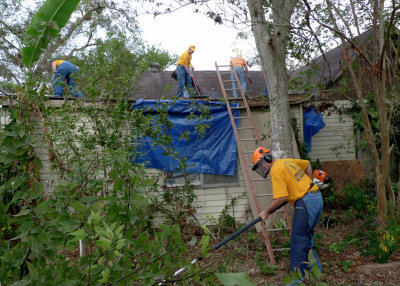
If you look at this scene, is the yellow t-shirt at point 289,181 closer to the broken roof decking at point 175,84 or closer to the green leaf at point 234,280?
the green leaf at point 234,280

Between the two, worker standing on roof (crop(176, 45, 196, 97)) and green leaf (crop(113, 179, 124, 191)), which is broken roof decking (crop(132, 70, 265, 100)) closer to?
worker standing on roof (crop(176, 45, 196, 97))

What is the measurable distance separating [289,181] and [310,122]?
5.16m

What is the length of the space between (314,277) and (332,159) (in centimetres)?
973

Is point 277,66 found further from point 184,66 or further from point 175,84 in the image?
point 175,84

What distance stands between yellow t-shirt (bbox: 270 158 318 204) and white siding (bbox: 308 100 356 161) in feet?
19.5

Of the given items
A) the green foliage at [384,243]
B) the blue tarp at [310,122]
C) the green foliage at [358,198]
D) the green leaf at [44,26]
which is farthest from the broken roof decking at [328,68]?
the green leaf at [44,26]

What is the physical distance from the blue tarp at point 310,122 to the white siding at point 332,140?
0.94 metres

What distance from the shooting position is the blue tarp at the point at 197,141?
7.79m

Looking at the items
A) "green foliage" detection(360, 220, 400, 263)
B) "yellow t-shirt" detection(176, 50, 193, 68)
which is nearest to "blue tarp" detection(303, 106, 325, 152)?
"yellow t-shirt" detection(176, 50, 193, 68)

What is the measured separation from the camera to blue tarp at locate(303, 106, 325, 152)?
9461mm

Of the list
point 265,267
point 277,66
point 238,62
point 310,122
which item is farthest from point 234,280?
point 238,62

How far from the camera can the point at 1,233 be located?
1.84 metres

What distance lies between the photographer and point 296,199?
473cm

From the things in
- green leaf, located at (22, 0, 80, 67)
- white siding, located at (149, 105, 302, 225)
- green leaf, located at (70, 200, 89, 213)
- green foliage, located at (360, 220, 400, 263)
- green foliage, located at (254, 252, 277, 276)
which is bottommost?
green foliage, located at (254, 252, 277, 276)
